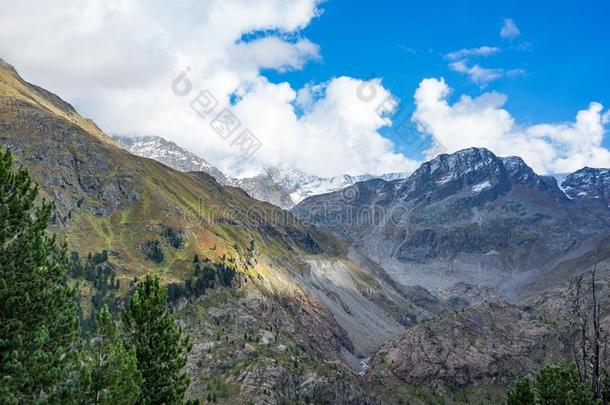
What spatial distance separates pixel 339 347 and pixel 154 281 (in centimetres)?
15508

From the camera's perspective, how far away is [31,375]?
91.4ft

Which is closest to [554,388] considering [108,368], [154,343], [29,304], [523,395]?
[523,395]

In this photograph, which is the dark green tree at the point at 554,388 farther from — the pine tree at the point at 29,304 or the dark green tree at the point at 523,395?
the pine tree at the point at 29,304

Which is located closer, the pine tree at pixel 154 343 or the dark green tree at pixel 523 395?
the pine tree at pixel 154 343

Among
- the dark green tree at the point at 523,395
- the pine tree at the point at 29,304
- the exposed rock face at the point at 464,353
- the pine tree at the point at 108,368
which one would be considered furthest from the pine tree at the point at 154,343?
the exposed rock face at the point at 464,353

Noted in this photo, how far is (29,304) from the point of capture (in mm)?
28781

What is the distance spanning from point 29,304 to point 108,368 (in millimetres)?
7067

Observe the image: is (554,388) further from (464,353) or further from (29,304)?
(464,353)

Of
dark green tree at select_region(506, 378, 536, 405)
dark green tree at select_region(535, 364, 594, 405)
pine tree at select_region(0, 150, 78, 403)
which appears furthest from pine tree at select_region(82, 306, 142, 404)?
dark green tree at select_region(535, 364, 594, 405)

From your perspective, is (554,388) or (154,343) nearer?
(154,343)

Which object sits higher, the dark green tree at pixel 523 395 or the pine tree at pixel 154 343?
the pine tree at pixel 154 343

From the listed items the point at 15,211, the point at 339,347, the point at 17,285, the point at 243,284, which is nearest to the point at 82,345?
the point at 17,285

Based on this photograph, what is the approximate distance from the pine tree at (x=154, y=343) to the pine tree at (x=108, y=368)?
182 inches

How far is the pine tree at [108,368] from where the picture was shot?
3250cm
